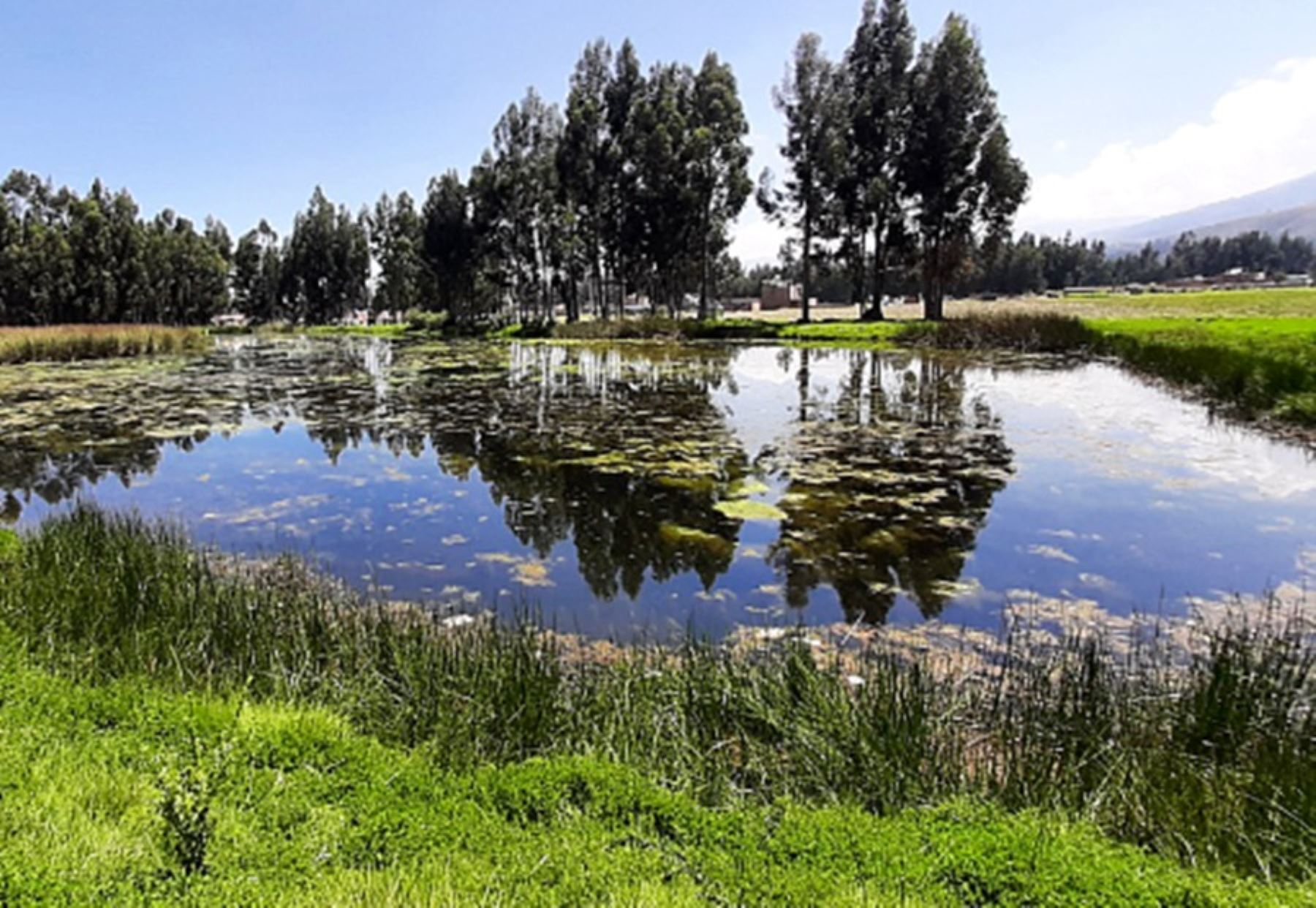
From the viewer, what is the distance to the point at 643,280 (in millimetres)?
51750

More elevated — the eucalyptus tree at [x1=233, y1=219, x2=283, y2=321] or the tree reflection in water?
the eucalyptus tree at [x1=233, y1=219, x2=283, y2=321]

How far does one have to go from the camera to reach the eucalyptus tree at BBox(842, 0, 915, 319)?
35.2 meters

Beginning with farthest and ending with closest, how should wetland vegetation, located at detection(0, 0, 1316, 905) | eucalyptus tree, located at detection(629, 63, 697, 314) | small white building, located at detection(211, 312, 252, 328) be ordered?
small white building, located at detection(211, 312, 252, 328)
eucalyptus tree, located at detection(629, 63, 697, 314)
wetland vegetation, located at detection(0, 0, 1316, 905)

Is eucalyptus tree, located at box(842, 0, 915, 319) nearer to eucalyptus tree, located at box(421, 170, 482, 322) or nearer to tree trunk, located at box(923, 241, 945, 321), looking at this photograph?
tree trunk, located at box(923, 241, 945, 321)

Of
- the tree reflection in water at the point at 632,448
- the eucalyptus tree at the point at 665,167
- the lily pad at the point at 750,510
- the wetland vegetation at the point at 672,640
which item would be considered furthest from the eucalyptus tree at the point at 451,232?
the lily pad at the point at 750,510

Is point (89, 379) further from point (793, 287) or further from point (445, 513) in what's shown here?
point (793, 287)

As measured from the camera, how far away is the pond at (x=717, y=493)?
6.23m

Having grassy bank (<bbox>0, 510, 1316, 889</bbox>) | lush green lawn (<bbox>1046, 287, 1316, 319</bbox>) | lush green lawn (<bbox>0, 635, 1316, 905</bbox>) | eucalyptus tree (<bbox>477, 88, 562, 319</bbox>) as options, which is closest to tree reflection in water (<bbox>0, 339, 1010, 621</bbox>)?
grassy bank (<bbox>0, 510, 1316, 889</bbox>)

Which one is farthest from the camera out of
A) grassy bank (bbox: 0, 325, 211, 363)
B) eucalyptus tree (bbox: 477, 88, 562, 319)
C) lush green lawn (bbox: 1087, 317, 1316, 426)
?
eucalyptus tree (bbox: 477, 88, 562, 319)

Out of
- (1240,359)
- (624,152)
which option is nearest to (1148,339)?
(1240,359)

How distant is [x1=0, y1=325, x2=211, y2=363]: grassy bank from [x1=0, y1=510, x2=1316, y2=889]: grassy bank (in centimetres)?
3293

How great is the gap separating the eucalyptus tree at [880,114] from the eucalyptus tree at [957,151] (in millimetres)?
889

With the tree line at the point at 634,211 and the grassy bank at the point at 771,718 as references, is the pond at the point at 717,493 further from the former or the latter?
the tree line at the point at 634,211

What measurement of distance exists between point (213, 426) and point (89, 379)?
40.6ft
